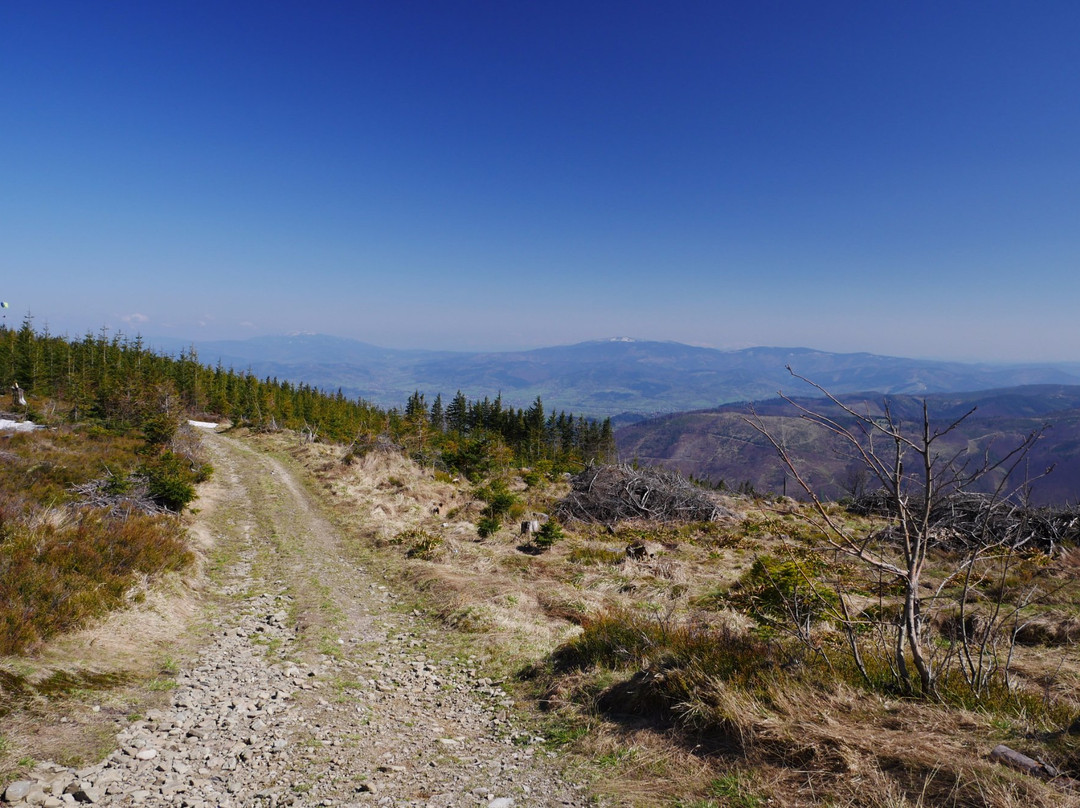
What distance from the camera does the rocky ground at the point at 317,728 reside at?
12.8ft

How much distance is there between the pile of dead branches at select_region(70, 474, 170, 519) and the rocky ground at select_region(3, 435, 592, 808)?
3.43m

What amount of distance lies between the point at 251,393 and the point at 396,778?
65150 mm

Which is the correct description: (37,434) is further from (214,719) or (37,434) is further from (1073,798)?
(1073,798)

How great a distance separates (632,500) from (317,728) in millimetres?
17037

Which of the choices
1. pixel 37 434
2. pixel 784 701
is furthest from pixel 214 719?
pixel 37 434

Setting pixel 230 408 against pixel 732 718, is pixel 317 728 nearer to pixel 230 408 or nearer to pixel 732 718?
pixel 732 718

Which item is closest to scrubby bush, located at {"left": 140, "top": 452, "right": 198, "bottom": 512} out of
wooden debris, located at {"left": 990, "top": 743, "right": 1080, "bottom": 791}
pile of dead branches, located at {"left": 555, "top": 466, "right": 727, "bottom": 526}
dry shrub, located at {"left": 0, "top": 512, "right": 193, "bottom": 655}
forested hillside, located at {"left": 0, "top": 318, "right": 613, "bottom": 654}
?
forested hillside, located at {"left": 0, "top": 318, "right": 613, "bottom": 654}

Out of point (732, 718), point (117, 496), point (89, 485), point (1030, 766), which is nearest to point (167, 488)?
point (117, 496)

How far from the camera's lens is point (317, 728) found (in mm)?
5004

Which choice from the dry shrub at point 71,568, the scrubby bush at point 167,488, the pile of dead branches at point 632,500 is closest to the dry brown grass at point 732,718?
the dry shrub at point 71,568

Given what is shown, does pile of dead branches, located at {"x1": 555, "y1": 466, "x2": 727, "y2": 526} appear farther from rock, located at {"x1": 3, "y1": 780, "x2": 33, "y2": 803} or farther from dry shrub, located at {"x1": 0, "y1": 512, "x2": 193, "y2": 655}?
rock, located at {"x1": 3, "y1": 780, "x2": 33, "y2": 803}

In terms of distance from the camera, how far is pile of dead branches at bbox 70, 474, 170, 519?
1030 cm

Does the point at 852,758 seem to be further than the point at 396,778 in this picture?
No

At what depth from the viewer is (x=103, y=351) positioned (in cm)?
5397
